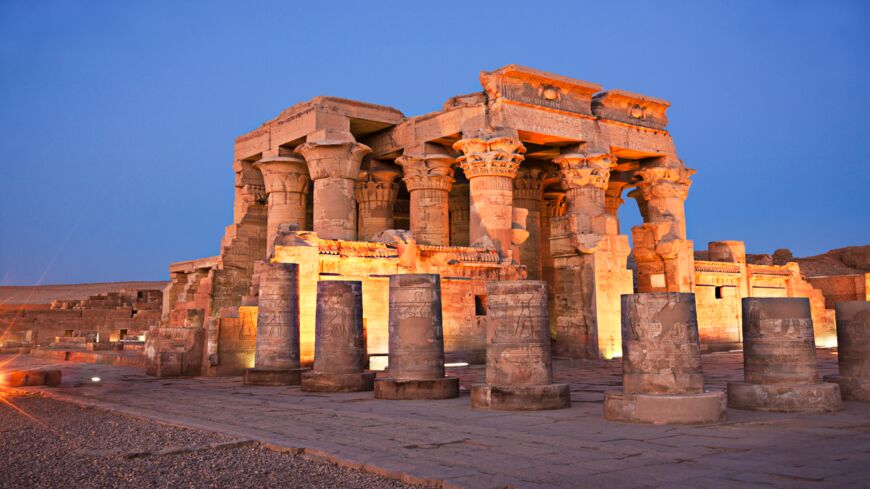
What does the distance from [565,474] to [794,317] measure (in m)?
4.98

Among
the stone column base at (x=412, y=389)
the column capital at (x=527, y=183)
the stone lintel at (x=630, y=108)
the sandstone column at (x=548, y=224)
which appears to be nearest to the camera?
the stone column base at (x=412, y=389)

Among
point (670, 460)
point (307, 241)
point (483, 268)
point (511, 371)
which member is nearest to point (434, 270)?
point (483, 268)

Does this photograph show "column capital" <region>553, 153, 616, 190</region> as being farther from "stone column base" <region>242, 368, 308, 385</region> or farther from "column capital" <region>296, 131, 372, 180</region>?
"stone column base" <region>242, 368, 308, 385</region>

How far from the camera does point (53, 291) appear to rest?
64812 millimetres

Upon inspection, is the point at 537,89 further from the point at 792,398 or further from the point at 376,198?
the point at 792,398

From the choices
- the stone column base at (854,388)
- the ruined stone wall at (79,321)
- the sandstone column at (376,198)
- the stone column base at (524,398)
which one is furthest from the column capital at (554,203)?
the stone column base at (524,398)

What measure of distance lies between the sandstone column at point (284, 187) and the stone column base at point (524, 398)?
14.4m

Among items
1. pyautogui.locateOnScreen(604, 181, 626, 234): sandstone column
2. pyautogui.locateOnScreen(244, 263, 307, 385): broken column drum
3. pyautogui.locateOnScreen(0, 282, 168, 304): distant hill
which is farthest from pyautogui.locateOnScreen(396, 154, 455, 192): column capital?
pyautogui.locateOnScreen(0, 282, 168, 304): distant hill

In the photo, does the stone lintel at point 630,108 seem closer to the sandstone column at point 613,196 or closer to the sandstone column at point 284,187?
the sandstone column at point 613,196

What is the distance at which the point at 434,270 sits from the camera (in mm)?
17734

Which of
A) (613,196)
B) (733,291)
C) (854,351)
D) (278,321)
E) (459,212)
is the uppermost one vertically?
(613,196)

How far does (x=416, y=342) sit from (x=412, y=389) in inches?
27.6

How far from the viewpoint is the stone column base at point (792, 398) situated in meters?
8.46

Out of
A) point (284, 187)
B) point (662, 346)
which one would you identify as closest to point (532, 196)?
point (284, 187)
